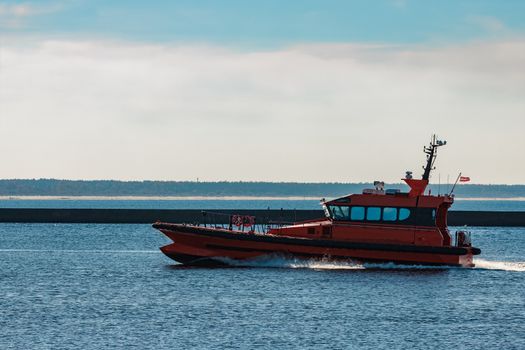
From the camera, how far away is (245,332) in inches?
1374

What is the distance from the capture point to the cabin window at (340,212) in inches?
1943

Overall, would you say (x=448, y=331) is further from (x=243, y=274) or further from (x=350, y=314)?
(x=243, y=274)

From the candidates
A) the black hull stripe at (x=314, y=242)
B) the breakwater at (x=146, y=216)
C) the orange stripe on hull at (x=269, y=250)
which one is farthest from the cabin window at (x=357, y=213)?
the breakwater at (x=146, y=216)

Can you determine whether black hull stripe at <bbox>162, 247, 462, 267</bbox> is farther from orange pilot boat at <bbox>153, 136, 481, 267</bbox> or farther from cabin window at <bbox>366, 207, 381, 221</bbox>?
cabin window at <bbox>366, 207, 381, 221</bbox>

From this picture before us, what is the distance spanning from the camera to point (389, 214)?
49219mm

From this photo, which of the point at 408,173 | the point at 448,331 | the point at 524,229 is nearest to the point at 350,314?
the point at 448,331

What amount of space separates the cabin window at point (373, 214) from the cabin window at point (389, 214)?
255 mm

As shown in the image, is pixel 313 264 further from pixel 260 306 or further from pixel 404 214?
pixel 260 306

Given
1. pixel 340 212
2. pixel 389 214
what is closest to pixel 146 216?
pixel 340 212

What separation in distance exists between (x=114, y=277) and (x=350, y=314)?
51.3 feet

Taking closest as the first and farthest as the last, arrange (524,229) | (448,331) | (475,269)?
1. (448,331)
2. (475,269)
3. (524,229)

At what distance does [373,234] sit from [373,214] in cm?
85

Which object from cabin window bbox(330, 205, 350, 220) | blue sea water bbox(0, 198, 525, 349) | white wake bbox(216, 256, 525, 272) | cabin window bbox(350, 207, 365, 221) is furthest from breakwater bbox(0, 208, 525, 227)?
cabin window bbox(350, 207, 365, 221)

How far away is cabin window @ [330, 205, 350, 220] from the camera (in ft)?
162
